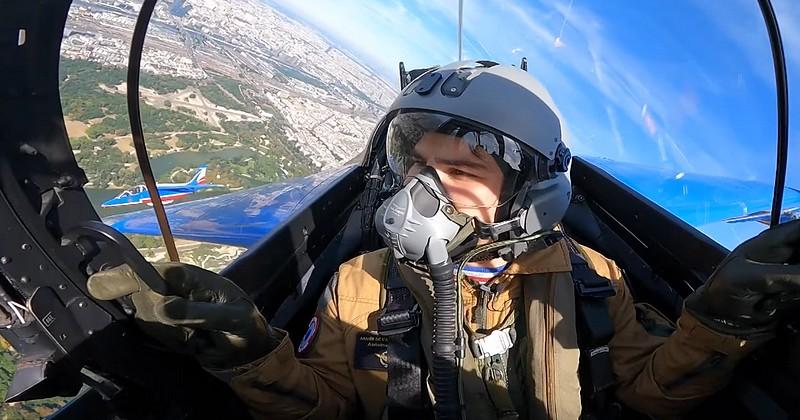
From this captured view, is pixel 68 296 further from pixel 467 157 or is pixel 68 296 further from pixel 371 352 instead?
pixel 467 157

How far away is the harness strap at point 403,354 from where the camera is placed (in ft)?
4.06

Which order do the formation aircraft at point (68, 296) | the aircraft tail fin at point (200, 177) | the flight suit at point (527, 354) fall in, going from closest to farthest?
the formation aircraft at point (68, 296)
the flight suit at point (527, 354)
the aircraft tail fin at point (200, 177)

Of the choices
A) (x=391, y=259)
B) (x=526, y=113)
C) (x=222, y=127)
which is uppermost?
(x=526, y=113)

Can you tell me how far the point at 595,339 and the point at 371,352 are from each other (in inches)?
22.1

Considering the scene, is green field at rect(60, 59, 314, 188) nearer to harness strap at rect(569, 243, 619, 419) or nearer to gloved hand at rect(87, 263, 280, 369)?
gloved hand at rect(87, 263, 280, 369)

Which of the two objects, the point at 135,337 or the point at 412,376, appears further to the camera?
the point at 412,376

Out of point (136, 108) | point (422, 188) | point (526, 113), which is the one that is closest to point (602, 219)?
point (526, 113)

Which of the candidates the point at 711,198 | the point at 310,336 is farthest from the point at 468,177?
the point at 711,198

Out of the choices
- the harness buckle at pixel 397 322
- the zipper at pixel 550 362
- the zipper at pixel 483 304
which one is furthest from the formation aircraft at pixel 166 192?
the zipper at pixel 550 362

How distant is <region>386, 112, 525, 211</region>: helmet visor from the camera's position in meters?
1.29

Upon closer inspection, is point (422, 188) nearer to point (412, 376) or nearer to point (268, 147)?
point (412, 376)

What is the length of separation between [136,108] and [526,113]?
0.93m

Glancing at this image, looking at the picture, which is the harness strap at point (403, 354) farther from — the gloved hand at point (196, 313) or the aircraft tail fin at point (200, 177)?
the aircraft tail fin at point (200, 177)

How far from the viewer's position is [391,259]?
57.6 inches
